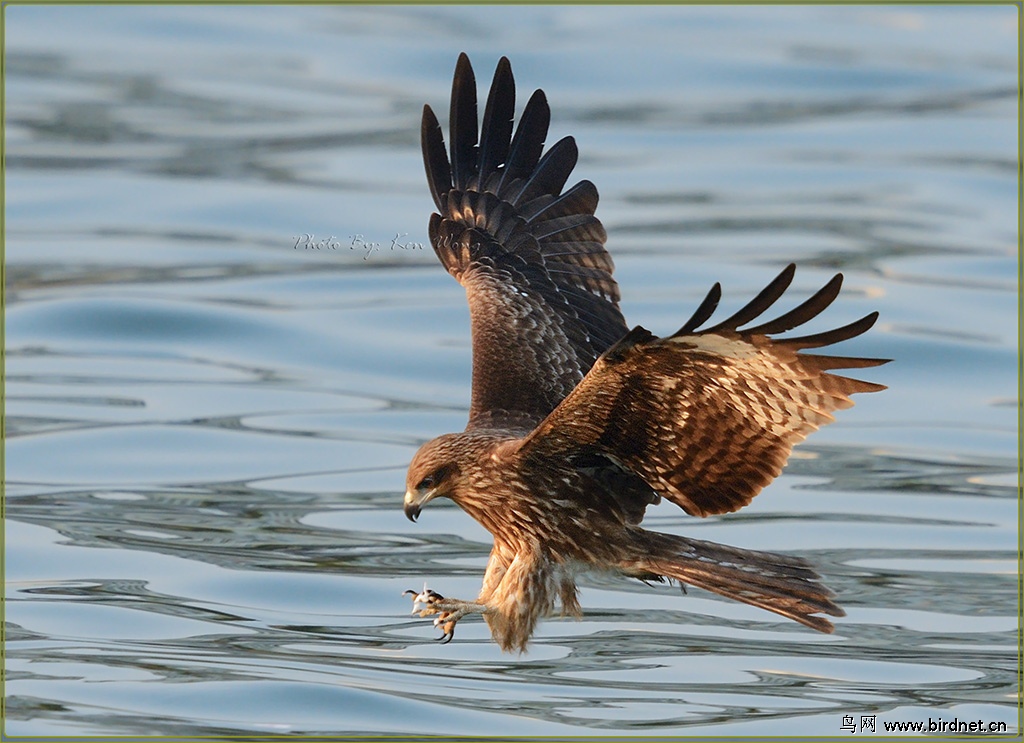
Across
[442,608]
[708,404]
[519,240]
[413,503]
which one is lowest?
[442,608]

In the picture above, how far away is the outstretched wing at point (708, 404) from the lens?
6578 millimetres

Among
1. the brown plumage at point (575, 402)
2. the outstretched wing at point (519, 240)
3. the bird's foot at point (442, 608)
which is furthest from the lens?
the outstretched wing at point (519, 240)

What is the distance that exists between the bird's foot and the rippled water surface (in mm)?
312

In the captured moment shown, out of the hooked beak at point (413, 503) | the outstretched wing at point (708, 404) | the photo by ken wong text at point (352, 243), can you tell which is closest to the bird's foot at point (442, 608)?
the hooked beak at point (413, 503)

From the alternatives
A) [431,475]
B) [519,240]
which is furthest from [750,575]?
[519,240]

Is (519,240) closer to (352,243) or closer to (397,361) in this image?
(397,361)

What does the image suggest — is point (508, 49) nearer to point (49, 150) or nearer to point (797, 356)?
point (49, 150)

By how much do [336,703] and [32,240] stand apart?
9.71 metres

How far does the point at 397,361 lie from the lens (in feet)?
45.1

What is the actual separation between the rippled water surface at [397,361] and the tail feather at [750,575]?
0.54 meters

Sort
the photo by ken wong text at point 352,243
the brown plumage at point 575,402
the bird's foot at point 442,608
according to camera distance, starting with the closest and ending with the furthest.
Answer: the brown plumage at point 575,402 < the bird's foot at point 442,608 < the photo by ken wong text at point 352,243

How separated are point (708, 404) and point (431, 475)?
1476mm

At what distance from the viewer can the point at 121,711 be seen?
761cm

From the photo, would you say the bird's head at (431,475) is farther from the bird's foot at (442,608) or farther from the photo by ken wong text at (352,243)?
the photo by ken wong text at (352,243)
